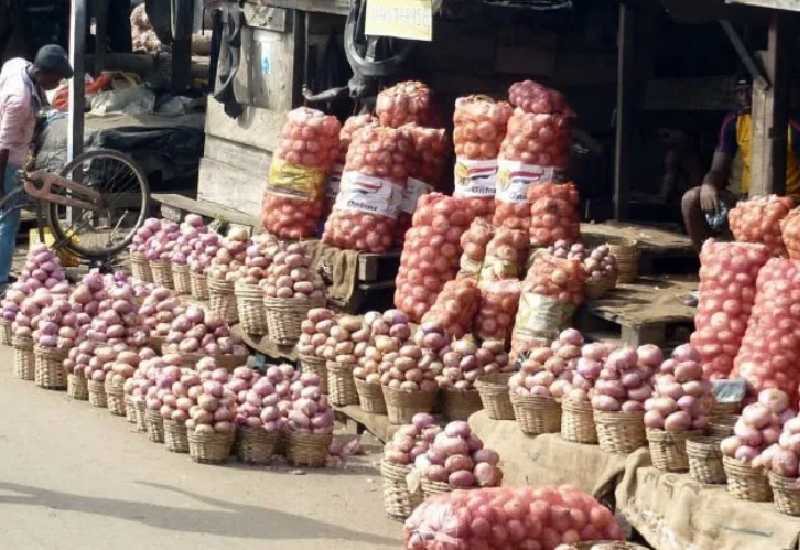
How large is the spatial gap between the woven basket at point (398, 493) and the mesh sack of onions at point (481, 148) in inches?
106

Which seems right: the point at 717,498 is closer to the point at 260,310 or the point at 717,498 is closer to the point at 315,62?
the point at 260,310

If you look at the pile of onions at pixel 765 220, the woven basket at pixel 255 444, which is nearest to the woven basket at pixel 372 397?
the woven basket at pixel 255 444

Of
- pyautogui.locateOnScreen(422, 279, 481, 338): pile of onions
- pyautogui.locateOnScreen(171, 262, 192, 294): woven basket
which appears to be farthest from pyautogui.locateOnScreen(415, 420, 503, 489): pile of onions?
pyautogui.locateOnScreen(171, 262, 192, 294): woven basket

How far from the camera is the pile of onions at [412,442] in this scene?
23.9ft

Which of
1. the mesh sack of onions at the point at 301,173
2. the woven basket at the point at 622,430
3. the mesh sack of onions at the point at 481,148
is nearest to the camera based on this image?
the woven basket at the point at 622,430

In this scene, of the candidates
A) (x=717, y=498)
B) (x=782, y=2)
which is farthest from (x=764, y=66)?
(x=717, y=498)

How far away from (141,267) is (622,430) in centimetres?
561

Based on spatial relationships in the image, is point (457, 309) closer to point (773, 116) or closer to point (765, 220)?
point (765, 220)

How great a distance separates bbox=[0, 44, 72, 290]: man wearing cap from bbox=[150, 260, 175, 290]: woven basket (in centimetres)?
135

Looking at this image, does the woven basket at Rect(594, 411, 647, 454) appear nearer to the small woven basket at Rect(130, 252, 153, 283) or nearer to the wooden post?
the wooden post

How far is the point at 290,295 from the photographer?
9.83 meters

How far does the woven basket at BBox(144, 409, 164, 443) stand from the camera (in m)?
8.58

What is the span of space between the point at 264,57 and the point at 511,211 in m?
3.57

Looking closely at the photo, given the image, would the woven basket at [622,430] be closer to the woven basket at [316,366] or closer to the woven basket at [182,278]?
the woven basket at [316,366]
